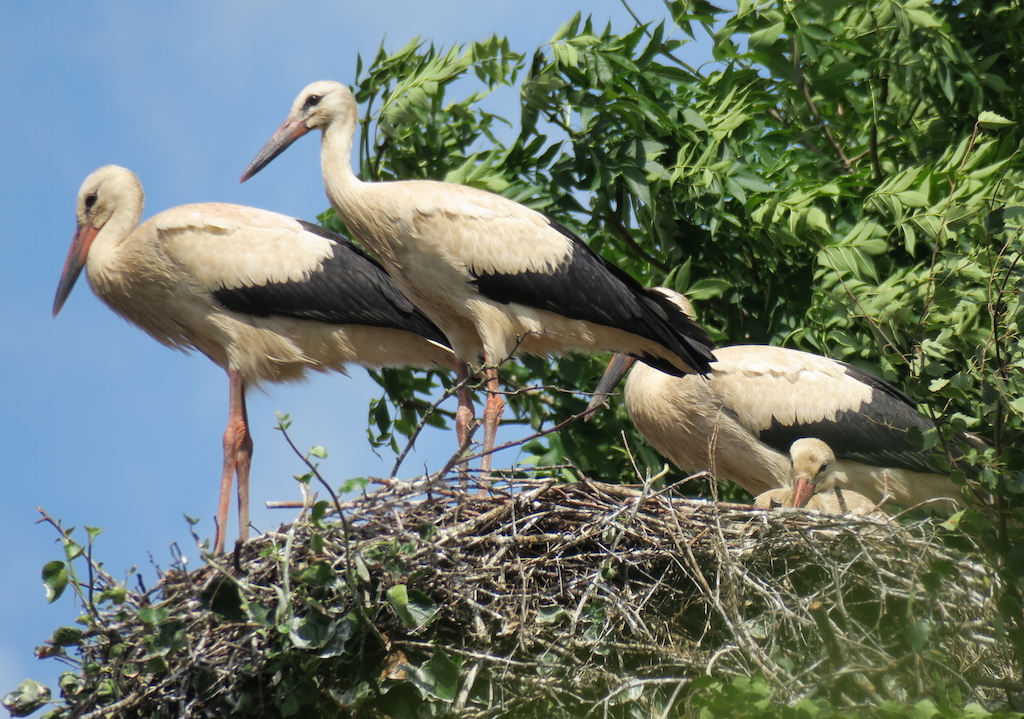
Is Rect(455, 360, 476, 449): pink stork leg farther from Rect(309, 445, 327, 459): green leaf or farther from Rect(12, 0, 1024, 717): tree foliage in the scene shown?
Rect(309, 445, 327, 459): green leaf

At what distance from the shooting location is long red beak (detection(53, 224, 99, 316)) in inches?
277

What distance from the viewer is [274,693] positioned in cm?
458

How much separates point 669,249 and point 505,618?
3.49 metres

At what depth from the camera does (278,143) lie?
6.90 meters

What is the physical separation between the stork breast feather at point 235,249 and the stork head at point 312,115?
487mm

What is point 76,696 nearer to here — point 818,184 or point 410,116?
point 410,116

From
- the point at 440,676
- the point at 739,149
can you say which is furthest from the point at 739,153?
the point at 440,676

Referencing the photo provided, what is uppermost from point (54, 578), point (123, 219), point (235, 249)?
point (123, 219)

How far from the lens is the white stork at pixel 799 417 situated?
6.71 meters

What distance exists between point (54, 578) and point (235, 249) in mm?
2380

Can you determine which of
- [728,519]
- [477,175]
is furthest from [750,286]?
[728,519]

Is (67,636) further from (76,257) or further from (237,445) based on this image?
(76,257)

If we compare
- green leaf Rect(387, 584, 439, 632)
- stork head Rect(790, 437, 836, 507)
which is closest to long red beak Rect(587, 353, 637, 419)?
stork head Rect(790, 437, 836, 507)

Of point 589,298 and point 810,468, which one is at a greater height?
point 589,298
